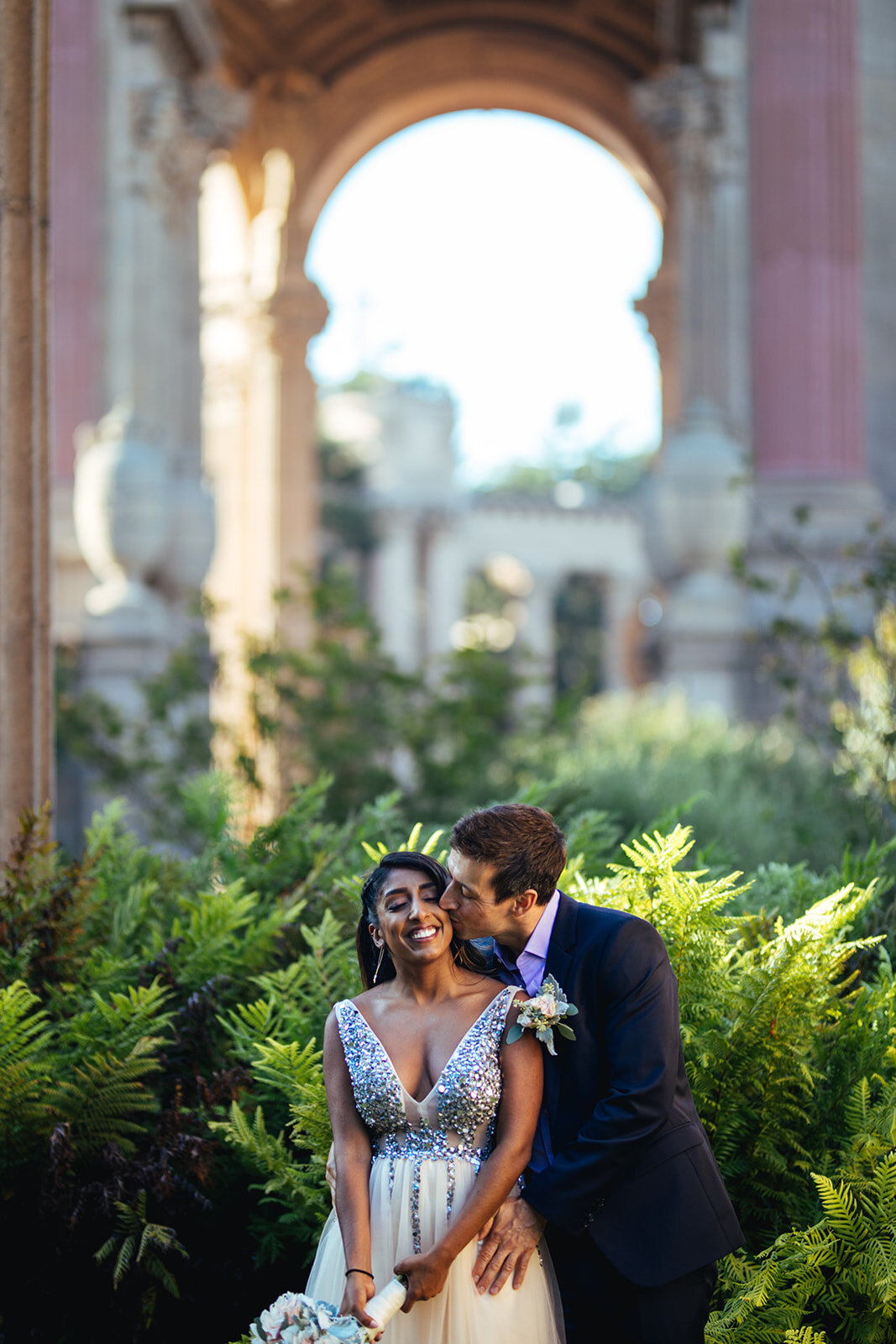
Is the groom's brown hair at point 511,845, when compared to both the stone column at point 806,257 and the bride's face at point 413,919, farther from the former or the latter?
the stone column at point 806,257

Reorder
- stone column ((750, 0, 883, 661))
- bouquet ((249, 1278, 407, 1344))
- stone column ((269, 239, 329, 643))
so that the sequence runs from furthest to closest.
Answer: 1. stone column ((269, 239, 329, 643))
2. stone column ((750, 0, 883, 661))
3. bouquet ((249, 1278, 407, 1344))

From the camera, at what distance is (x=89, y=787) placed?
1246 cm

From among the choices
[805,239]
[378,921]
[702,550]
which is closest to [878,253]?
[805,239]

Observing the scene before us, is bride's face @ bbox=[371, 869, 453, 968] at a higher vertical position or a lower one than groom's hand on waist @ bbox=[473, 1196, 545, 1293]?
higher

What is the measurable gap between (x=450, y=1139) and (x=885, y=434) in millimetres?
14175

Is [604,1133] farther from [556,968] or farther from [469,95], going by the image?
[469,95]

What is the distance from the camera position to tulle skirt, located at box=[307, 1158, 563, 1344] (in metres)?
3.30

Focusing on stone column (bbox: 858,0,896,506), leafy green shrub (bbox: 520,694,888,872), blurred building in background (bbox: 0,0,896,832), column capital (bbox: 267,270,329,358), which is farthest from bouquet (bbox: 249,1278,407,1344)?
column capital (bbox: 267,270,329,358)

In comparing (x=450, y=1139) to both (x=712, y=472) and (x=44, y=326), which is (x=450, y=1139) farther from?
(x=712, y=472)

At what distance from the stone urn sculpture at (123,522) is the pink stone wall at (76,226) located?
106cm

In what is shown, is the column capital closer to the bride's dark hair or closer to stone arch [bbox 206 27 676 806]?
stone arch [bbox 206 27 676 806]

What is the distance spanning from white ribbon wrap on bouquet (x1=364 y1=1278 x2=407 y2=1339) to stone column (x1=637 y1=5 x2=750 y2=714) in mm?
11322

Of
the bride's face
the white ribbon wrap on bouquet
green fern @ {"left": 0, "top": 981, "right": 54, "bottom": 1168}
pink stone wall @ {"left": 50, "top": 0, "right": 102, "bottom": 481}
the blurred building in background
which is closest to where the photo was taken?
the white ribbon wrap on bouquet

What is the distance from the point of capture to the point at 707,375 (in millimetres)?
15438
